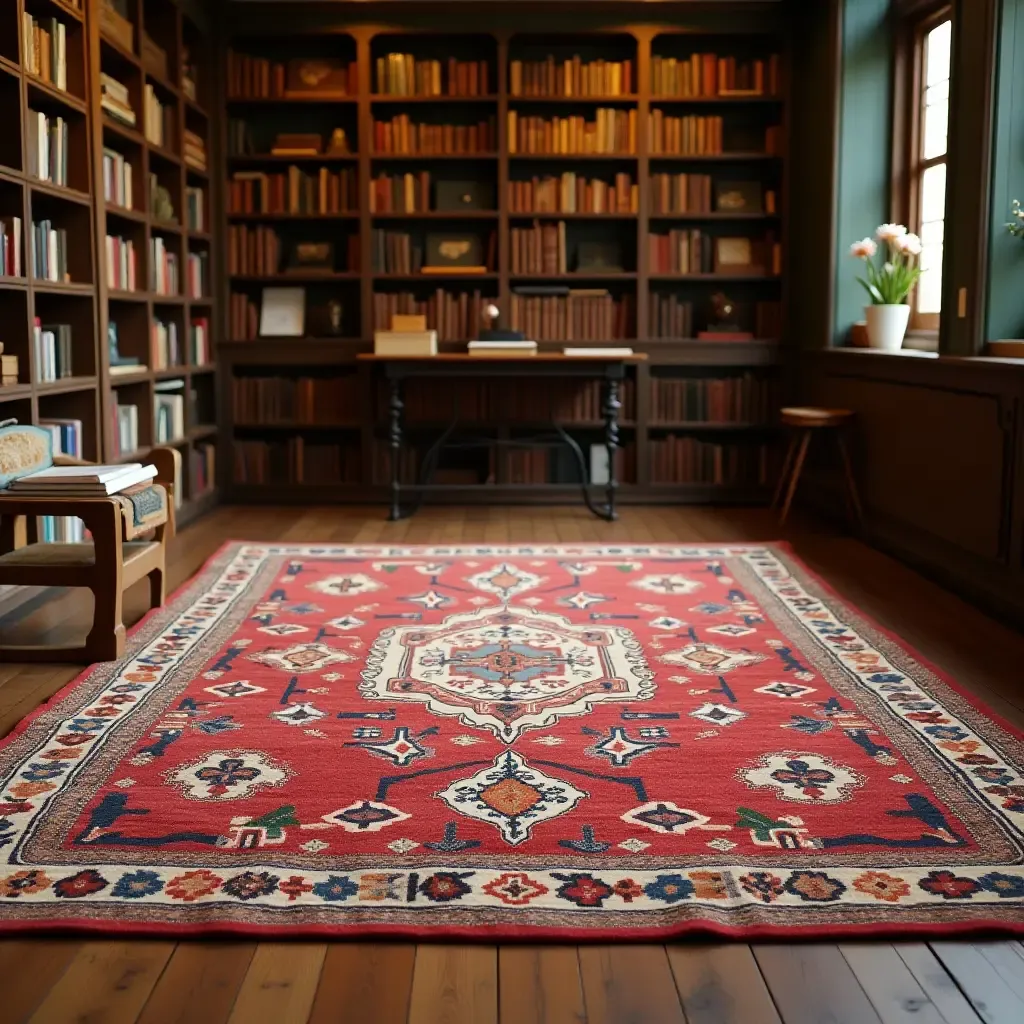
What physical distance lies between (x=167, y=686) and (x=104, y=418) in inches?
83.0

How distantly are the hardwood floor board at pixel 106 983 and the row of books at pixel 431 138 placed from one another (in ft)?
19.8

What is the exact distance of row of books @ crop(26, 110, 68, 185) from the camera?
4.86m

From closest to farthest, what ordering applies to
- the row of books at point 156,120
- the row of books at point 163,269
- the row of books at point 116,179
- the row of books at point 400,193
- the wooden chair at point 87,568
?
the wooden chair at point 87,568 → the row of books at point 116,179 → the row of books at point 156,120 → the row of books at point 163,269 → the row of books at point 400,193

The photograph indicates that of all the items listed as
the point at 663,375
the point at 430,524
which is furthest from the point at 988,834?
the point at 663,375

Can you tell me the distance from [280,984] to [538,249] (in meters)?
6.07

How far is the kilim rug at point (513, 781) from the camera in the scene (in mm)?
2299

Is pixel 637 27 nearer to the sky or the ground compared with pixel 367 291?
nearer to the sky

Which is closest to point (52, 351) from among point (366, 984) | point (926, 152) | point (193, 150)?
point (193, 150)

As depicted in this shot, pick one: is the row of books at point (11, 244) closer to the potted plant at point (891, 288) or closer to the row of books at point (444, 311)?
the row of books at point (444, 311)

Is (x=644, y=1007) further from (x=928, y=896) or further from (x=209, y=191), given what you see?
(x=209, y=191)

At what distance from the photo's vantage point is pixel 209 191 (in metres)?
7.54

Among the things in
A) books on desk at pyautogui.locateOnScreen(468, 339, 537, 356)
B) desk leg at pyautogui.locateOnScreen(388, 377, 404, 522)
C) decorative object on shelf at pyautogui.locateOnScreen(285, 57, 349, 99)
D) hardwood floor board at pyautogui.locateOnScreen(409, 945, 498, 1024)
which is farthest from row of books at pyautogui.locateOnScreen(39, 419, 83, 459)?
hardwood floor board at pyautogui.locateOnScreen(409, 945, 498, 1024)

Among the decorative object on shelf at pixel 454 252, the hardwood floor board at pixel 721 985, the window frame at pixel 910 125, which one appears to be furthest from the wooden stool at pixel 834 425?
the hardwood floor board at pixel 721 985

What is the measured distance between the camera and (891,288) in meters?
6.44
